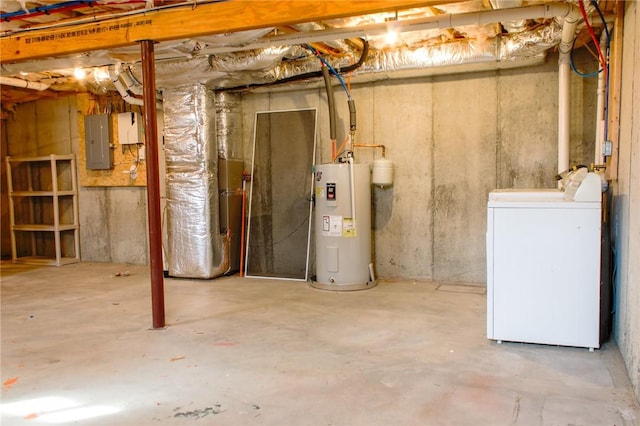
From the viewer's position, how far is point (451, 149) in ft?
15.9

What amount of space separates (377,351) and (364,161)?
2.61 m

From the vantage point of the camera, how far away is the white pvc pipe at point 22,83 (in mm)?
5376

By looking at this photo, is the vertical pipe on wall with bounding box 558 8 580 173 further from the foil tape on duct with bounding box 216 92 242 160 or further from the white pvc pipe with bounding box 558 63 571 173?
the foil tape on duct with bounding box 216 92 242 160

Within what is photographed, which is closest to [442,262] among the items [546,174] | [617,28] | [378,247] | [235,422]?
[378,247]

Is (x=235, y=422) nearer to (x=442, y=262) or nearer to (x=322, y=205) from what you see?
(x=322, y=205)

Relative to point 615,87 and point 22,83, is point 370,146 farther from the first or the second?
point 22,83

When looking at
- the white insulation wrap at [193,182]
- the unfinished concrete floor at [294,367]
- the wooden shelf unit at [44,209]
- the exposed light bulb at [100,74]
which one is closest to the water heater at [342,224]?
the unfinished concrete floor at [294,367]

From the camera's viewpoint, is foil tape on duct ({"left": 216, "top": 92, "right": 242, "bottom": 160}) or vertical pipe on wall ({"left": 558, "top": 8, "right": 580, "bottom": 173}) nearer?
vertical pipe on wall ({"left": 558, "top": 8, "right": 580, "bottom": 173})

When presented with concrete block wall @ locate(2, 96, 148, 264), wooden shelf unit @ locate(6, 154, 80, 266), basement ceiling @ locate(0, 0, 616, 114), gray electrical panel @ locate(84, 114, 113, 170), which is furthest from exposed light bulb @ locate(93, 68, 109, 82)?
wooden shelf unit @ locate(6, 154, 80, 266)

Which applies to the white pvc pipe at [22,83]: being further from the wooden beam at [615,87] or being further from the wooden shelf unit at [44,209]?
the wooden beam at [615,87]

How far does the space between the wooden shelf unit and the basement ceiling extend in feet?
5.56

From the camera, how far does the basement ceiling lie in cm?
Result: 319

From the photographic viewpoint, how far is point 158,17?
3.36m

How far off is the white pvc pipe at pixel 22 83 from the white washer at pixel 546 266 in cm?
537
